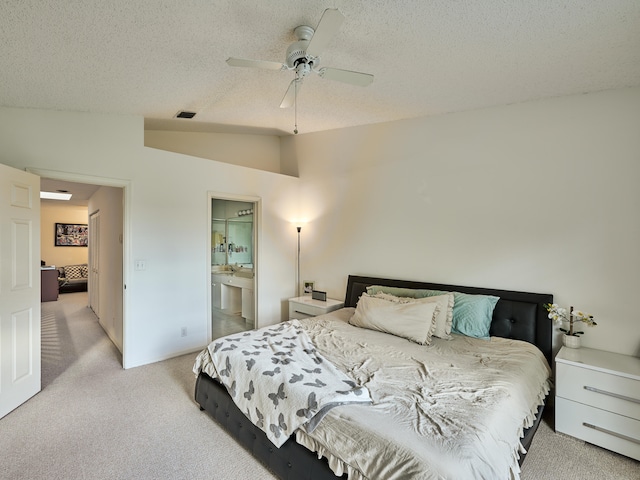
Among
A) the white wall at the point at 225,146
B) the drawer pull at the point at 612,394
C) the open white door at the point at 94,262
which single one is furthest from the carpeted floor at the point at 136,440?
the white wall at the point at 225,146

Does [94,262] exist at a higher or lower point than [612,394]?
higher

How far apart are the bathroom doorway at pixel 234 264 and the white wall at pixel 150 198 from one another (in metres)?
0.36

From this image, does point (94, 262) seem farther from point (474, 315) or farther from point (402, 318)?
point (474, 315)

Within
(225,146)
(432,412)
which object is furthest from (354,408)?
(225,146)

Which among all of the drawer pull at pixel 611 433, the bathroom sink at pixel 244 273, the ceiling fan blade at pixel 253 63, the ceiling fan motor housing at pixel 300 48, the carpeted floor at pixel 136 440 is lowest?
the carpeted floor at pixel 136 440

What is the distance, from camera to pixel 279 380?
1.87 metres

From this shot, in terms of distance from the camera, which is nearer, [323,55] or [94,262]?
[323,55]

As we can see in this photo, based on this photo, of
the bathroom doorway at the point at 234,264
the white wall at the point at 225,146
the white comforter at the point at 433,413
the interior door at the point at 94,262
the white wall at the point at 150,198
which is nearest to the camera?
the white comforter at the point at 433,413

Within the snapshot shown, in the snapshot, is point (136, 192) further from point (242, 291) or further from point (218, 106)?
point (242, 291)

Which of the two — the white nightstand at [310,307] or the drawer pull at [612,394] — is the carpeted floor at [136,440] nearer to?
the drawer pull at [612,394]

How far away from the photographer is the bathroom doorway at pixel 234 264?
445 cm

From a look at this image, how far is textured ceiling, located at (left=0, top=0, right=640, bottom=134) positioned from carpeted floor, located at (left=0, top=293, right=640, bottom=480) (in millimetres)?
2615

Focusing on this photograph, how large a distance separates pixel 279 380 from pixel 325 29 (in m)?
2.00

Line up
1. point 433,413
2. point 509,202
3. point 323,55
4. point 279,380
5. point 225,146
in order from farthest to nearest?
point 225,146 → point 509,202 → point 323,55 → point 279,380 → point 433,413
